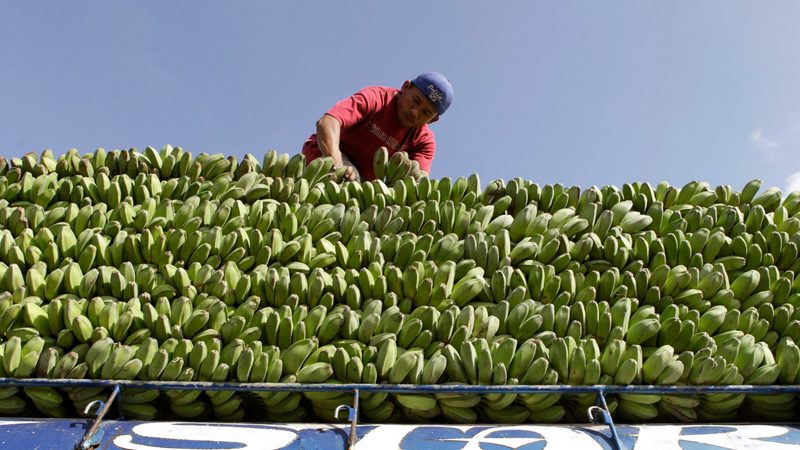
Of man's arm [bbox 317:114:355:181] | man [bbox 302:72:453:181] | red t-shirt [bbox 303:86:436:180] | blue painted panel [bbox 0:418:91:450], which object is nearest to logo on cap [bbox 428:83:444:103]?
man [bbox 302:72:453:181]

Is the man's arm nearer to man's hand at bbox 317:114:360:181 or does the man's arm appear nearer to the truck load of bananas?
man's hand at bbox 317:114:360:181

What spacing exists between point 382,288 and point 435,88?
177 cm

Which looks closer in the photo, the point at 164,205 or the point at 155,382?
the point at 155,382

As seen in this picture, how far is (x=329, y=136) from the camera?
13.5ft

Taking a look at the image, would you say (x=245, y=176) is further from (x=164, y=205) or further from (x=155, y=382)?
(x=155, y=382)

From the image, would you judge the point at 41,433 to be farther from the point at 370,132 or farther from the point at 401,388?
the point at 370,132

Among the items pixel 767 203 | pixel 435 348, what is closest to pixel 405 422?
pixel 435 348

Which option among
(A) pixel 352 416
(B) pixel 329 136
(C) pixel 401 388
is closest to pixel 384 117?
(B) pixel 329 136

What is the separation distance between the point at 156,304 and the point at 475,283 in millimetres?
1276

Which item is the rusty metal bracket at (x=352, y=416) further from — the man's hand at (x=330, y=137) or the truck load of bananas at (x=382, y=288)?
the man's hand at (x=330, y=137)

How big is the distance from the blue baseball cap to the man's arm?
580 millimetres

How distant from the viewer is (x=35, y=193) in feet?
11.4

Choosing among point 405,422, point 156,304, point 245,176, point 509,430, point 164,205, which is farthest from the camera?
point 245,176

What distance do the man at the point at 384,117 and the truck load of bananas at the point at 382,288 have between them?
75 cm
